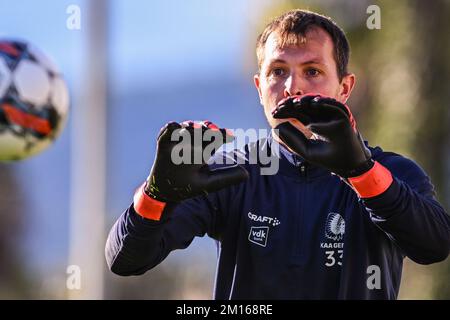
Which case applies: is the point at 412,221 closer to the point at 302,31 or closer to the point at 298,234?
the point at 298,234

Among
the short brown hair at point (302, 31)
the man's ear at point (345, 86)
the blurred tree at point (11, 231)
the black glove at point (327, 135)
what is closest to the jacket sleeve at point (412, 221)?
the black glove at point (327, 135)

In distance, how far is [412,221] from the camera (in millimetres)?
3775

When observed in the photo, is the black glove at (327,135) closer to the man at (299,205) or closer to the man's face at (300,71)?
the man at (299,205)

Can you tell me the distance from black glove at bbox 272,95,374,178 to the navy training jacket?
17 centimetres

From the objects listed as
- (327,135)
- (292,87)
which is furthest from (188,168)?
(292,87)

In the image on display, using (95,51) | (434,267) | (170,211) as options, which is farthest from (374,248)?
(434,267)

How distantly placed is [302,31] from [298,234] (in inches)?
37.2

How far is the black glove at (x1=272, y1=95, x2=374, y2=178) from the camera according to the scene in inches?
146

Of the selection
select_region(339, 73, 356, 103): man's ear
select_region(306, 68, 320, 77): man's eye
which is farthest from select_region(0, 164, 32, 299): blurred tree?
select_region(306, 68, 320, 77): man's eye

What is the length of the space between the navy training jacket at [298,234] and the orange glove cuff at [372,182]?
0.04m

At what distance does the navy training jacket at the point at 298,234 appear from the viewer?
3859 millimetres

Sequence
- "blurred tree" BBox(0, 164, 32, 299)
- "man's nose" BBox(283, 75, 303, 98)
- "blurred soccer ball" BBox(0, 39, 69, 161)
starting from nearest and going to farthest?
"man's nose" BBox(283, 75, 303, 98), "blurred soccer ball" BBox(0, 39, 69, 161), "blurred tree" BBox(0, 164, 32, 299)

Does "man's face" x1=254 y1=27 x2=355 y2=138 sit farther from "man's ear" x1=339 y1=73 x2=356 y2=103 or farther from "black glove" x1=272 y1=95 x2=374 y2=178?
"black glove" x1=272 y1=95 x2=374 y2=178
